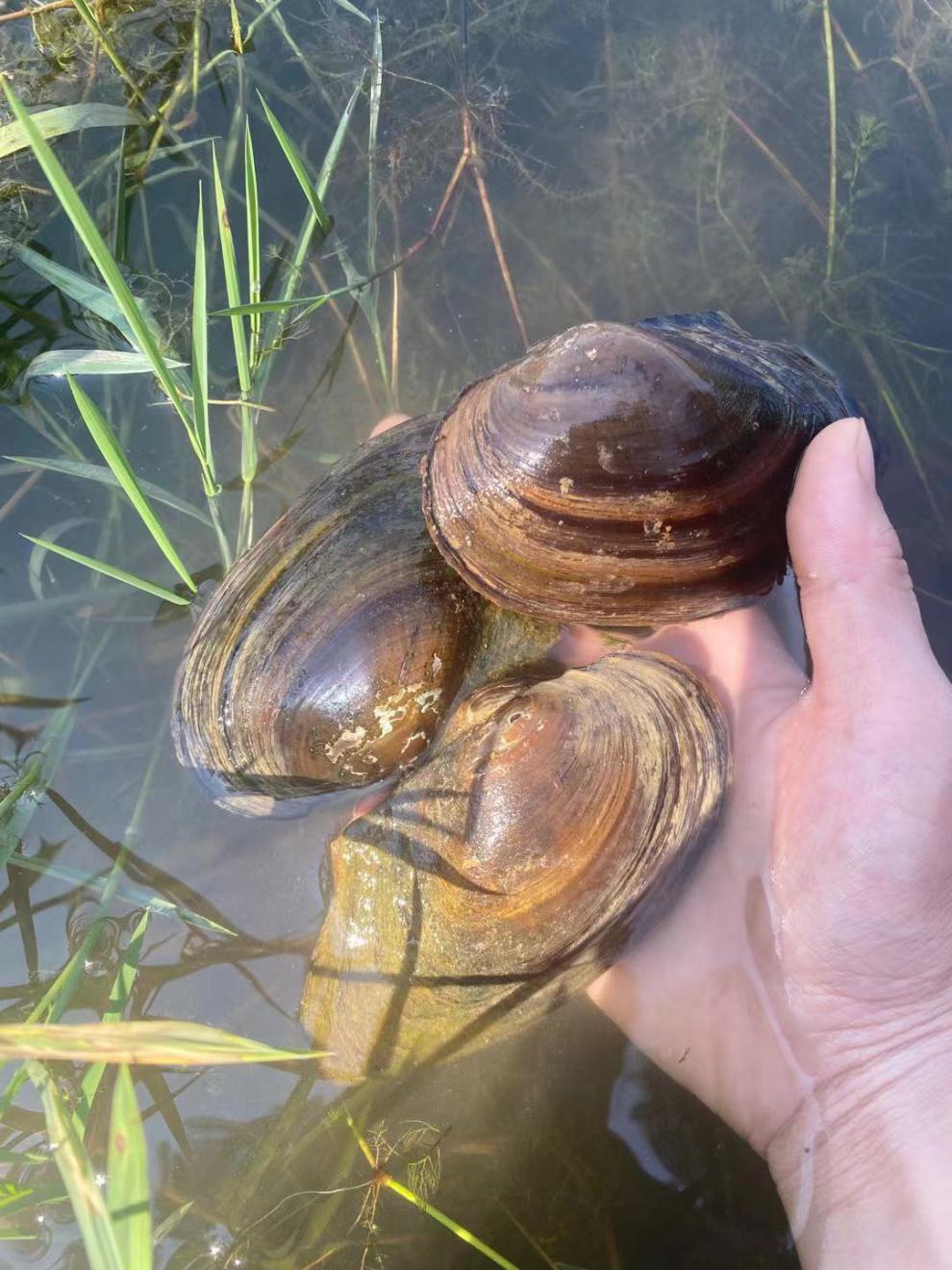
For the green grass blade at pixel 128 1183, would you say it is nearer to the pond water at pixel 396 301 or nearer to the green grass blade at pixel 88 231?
the pond water at pixel 396 301

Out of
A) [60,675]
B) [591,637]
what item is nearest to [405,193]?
[591,637]

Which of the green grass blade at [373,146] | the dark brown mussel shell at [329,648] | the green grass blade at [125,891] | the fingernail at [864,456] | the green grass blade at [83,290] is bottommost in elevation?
the green grass blade at [125,891]

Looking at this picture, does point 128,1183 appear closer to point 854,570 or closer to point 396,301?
point 854,570

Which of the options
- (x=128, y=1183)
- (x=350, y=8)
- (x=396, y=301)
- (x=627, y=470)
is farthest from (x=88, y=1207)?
(x=350, y=8)

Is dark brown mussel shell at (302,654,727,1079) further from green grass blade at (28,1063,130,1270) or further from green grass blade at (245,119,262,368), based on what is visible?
green grass blade at (245,119,262,368)

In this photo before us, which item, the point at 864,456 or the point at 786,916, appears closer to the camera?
the point at 864,456

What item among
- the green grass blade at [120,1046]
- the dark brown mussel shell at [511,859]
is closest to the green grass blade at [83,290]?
the dark brown mussel shell at [511,859]
